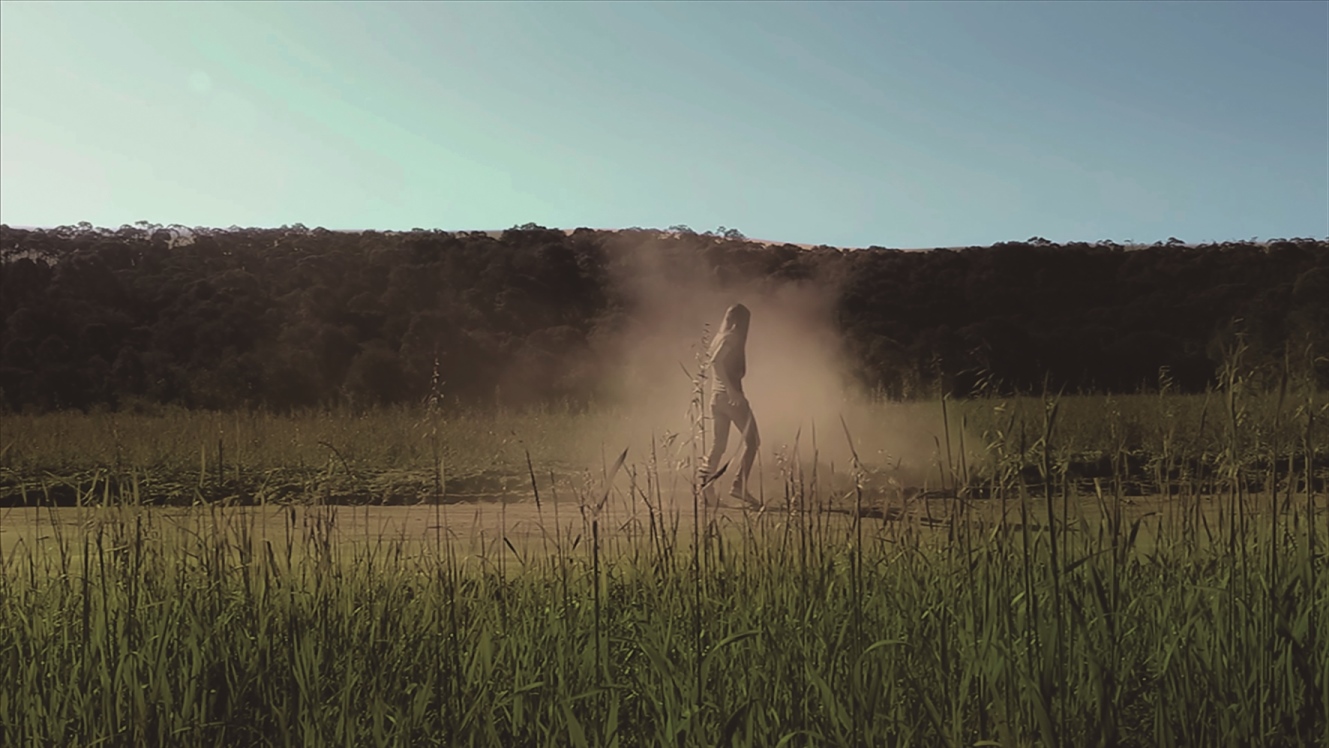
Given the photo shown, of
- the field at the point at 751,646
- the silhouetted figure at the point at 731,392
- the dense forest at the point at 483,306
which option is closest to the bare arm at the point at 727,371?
the silhouetted figure at the point at 731,392

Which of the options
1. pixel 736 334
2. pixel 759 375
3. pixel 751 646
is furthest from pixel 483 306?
pixel 751 646

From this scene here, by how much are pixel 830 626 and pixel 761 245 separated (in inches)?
2356

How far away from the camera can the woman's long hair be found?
11359 millimetres

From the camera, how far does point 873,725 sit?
2625 mm

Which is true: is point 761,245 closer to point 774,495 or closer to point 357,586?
point 774,495

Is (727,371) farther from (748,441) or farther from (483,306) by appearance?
(483,306)

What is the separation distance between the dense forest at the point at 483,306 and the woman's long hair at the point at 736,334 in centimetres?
2827

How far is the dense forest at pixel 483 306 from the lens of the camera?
44344mm

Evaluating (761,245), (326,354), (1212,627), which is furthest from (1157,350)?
(1212,627)

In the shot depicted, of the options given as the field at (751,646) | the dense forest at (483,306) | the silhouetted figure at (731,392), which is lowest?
the field at (751,646)

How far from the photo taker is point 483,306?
52.2 metres

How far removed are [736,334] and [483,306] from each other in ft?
137

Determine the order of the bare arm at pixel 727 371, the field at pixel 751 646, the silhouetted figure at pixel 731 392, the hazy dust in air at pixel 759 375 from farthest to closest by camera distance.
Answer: the hazy dust in air at pixel 759 375 < the bare arm at pixel 727 371 < the silhouetted figure at pixel 731 392 < the field at pixel 751 646

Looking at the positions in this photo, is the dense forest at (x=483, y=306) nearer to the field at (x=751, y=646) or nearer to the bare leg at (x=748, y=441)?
the bare leg at (x=748, y=441)
